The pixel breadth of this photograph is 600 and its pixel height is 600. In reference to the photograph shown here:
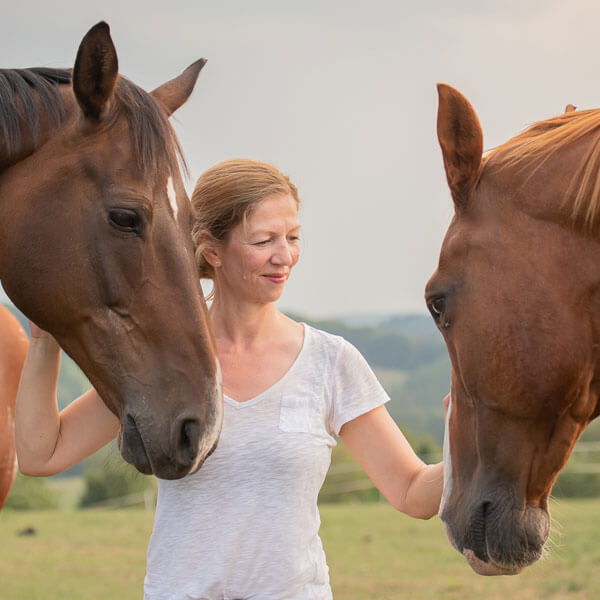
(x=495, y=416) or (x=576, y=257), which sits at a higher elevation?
(x=576, y=257)

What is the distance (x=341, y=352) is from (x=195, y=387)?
58cm

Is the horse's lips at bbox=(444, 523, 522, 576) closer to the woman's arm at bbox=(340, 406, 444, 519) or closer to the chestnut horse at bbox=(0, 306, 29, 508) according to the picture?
the woman's arm at bbox=(340, 406, 444, 519)

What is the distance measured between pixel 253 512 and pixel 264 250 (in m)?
0.80

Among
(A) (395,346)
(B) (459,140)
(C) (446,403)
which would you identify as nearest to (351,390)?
(C) (446,403)

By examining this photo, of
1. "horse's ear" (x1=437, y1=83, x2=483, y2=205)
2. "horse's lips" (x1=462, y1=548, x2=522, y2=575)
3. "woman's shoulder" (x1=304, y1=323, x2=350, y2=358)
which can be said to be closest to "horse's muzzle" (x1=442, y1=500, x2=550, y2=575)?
"horse's lips" (x1=462, y1=548, x2=522, y2=575)

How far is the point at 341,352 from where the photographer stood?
2.75 m

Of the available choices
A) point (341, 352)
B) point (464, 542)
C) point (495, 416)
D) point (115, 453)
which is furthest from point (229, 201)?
point (464, 542)

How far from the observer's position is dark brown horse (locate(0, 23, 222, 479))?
2342 mm

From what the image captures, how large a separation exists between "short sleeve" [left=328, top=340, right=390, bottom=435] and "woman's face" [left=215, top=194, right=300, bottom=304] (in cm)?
30

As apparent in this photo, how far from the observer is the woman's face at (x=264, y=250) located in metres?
2.75

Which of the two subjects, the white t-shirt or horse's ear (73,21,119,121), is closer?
horse's ear (73,21,119,121)

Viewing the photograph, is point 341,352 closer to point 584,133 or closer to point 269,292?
point 269,292

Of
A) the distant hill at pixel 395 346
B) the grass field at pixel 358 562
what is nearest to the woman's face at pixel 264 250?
the grass field at pixel 358 562

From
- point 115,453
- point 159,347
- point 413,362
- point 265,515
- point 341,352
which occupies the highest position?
point 159,347
